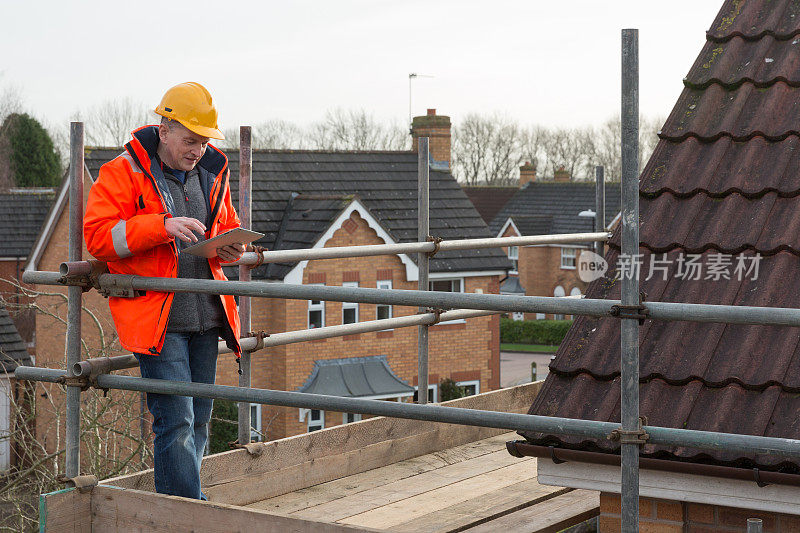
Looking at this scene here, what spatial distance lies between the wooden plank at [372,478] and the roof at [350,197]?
17.0m

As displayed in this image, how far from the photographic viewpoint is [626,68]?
275 cm

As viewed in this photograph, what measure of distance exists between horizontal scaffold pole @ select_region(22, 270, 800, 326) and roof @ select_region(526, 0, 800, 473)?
0.81 meters

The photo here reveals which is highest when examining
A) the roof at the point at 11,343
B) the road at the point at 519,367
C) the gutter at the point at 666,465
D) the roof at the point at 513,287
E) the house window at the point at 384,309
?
the gutter at the point at 666,465

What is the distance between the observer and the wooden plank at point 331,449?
178 inches

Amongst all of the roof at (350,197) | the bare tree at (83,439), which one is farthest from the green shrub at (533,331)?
the bare tree at (83,439)

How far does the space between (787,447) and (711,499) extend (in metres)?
0.96

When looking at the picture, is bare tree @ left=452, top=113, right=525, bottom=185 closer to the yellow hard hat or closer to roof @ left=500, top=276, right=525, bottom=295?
roof @ left=500, top=276, right=525, bottom=295

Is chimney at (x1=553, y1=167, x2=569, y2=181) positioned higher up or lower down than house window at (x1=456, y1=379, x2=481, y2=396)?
Answer: higher up

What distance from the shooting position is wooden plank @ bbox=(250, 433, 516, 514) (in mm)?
4691

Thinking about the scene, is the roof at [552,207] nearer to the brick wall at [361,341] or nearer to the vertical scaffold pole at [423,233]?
the brick wall at [361,341]

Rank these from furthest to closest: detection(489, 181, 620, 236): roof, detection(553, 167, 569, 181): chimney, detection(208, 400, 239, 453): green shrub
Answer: detection(553, 167, 569, 181): chimney → detection(489, 181, 620, 236): roof → detection(208, 400, 239, 453): green shrub

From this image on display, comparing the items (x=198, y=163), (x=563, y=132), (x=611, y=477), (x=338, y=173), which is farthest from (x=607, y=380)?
(x=563, y=132)

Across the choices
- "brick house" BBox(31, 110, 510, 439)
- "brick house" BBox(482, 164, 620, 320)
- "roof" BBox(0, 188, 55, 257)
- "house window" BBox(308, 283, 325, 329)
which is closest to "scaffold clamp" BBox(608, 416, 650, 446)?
"brick house" BBox(31, 110, 510, 439)

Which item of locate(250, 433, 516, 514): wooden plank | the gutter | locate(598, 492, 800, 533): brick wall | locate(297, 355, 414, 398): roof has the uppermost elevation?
the gutter
